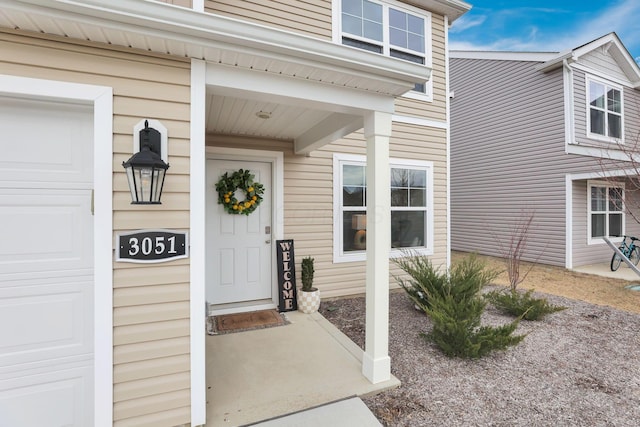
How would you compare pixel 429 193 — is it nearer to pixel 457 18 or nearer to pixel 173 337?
pixel 457 18

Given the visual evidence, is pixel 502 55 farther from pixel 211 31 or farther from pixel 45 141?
pixel 45 141

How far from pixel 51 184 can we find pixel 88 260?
0.49m

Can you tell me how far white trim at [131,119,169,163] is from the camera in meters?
1.83

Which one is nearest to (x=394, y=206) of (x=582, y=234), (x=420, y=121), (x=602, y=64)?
(x=420, y=121)

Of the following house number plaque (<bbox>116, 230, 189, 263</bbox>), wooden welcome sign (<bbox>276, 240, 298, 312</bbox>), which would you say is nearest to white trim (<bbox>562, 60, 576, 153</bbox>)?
wooden welcome sign (<bbox>276, 240, 298, 312</bbox>)

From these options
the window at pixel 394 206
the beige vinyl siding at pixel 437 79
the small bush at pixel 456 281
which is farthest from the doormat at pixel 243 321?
the beige vinyl siding at pixel 437 79

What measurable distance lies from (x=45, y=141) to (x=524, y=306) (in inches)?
197

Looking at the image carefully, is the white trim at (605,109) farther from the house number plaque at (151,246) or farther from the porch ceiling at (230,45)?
the house number plaque at (151,246)

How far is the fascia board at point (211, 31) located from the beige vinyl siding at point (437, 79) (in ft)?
10.5

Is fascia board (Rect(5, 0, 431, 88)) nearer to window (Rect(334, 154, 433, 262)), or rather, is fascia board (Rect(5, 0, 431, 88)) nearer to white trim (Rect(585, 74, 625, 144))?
window (Rect(334, 154, 433, 262))

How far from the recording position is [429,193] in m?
5.29

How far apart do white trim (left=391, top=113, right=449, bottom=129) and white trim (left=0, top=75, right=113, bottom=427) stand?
162 inches

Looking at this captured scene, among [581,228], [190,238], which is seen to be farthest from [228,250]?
[581,228]

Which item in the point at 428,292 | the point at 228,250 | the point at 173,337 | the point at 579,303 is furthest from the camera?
the point at 579,303
